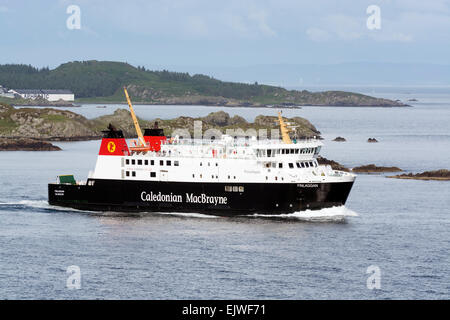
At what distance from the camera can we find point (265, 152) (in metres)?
56.0

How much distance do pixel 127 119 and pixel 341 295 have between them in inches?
4667

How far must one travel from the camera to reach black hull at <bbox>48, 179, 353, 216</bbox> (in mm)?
54938

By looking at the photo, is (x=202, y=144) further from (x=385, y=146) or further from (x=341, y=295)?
(x=385, y=146)

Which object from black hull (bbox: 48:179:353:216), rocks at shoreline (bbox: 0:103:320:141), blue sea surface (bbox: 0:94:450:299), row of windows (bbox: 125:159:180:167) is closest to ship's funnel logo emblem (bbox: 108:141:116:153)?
row of windows (bbox: 125:159:180:167)

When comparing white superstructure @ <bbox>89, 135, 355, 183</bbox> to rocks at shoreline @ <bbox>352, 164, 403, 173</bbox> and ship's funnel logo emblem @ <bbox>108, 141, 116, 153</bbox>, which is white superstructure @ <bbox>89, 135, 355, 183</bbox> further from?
rocks at shoreline @ <bbox>352, 164, 403, 173</bbox>

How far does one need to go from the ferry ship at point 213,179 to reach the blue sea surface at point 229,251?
1180mm

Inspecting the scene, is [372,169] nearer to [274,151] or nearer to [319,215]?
[319,215]

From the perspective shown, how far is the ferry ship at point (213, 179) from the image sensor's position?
55.1 metres

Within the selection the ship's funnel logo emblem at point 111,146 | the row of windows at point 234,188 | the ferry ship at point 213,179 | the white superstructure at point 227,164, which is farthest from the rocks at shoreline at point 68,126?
the row of windows at point 234,188

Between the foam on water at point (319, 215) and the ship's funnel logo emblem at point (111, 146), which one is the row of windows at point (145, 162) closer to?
the ship's funnel logo emblem at point (111, 146)

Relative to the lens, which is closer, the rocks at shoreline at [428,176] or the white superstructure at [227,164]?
the white superstructure at [227,164]

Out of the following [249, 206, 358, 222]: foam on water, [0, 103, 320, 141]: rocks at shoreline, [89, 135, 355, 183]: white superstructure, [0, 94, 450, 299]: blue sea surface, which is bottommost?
[0, 94, 450, 299]: blue sea surface

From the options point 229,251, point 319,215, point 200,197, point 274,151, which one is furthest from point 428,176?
point 229,251
